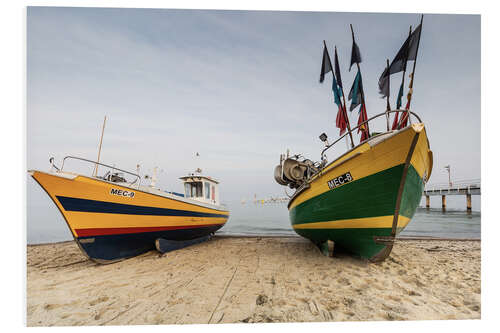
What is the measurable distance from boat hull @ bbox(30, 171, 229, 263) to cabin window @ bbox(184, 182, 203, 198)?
80.8 inches

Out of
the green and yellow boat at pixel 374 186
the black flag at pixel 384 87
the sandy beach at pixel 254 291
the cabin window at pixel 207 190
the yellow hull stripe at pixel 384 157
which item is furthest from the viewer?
the cabin window at pixel 207 190

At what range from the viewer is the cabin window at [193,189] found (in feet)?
24.4

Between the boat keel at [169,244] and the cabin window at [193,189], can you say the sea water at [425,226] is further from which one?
the boat keel at [169,244]

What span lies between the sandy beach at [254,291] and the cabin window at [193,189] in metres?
3.13

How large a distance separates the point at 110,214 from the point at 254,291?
A: 3.03 metres

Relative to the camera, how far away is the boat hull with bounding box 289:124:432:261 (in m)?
3.01

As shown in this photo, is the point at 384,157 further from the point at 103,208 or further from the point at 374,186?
the point at 103,208

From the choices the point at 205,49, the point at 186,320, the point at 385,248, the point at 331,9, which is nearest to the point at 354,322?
the point at 385,248

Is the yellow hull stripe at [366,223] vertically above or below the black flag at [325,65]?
below

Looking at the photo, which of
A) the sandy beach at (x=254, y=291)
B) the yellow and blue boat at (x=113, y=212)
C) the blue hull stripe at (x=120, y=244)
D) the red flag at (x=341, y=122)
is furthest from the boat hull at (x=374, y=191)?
the blue hull stripe at (x=120, y=244)
